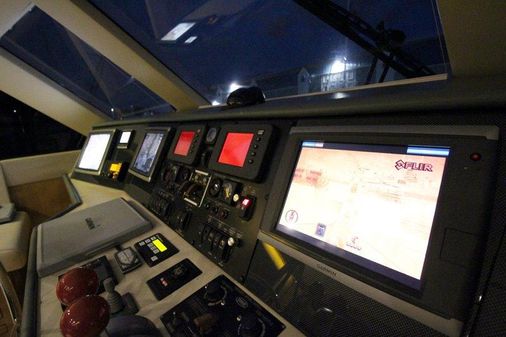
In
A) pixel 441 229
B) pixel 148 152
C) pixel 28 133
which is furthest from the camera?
pixel 28 133

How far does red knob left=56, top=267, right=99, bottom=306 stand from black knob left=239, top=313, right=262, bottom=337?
343 millimetres

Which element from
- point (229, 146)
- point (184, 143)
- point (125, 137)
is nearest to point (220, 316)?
point (229, 146)

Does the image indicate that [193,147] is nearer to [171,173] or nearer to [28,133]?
[171,173]

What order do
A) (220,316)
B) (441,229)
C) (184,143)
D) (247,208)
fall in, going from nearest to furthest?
(441,229)
(220,316)
(247,208)
(184,143)

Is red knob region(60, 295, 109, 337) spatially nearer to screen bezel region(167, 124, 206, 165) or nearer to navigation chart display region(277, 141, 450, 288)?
navigation chart display region(277, 141, 450, 288)

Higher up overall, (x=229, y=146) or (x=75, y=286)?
(x=229, y=146)

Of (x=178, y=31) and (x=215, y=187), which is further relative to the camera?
(x=178, y=31)

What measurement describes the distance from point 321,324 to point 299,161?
34cm

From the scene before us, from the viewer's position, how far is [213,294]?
0.57 metres

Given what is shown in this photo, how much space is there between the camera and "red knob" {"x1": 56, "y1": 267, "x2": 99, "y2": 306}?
1.73ft

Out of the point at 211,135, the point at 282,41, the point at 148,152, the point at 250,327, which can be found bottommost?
the point at 250,327

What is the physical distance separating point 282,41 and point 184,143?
124cm

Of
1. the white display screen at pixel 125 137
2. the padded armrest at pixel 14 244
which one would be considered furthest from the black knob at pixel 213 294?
the padded armrest at pixel 14 244

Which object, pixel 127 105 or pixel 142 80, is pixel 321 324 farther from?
pixel 127 105
